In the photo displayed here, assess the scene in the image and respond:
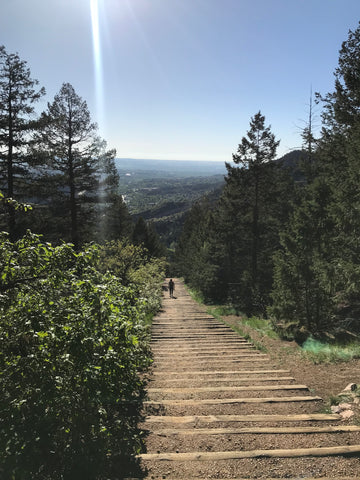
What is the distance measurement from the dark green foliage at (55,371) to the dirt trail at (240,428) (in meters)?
0.64

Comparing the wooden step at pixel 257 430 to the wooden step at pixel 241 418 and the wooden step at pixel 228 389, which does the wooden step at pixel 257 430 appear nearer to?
the wooden step at pixel 241 418

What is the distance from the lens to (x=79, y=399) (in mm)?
3346

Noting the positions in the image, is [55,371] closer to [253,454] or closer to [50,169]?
[253,454]

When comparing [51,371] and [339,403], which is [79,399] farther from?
[339,403]

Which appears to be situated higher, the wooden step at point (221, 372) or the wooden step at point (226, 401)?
the wooden step at point (226, 401)

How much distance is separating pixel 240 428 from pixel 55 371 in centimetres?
276

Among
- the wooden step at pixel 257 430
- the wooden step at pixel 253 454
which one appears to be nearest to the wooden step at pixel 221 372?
the wooden step at pixel 257 430

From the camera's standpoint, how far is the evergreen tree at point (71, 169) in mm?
14633

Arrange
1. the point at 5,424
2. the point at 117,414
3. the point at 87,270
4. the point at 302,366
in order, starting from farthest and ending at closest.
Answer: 1. the point at 302,366
2. the point at 117,414
3. the point at 87,270
4. the point at 5,424

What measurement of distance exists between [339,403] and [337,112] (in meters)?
12.1

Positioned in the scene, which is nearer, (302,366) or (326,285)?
(302,366)

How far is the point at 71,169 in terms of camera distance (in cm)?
1541

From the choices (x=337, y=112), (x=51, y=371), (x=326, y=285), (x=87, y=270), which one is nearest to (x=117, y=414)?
(x=51, y=371)

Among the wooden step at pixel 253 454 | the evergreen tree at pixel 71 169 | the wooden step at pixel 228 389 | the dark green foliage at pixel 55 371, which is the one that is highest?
the evergreen tree at pixel 71 169
